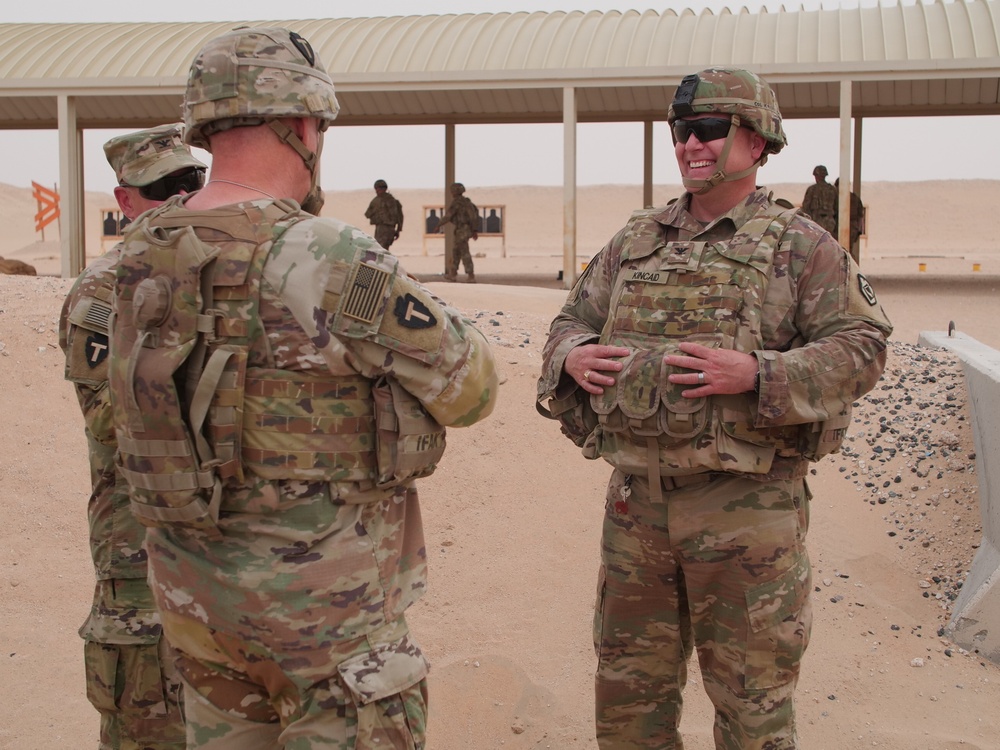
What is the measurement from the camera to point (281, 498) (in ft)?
6.60

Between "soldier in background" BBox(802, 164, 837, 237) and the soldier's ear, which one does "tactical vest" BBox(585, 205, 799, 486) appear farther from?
"soldier in background" BBox(802, 164, 837, 237)

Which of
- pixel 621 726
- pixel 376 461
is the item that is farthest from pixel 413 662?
pixel 621 726

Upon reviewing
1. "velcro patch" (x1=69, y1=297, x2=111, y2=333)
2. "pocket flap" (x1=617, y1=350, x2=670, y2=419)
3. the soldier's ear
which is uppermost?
the soldier's ear

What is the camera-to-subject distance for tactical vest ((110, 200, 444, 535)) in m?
1.95

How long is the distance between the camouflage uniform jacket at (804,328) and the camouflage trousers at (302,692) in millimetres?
1146

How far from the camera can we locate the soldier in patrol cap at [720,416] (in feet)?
8.79

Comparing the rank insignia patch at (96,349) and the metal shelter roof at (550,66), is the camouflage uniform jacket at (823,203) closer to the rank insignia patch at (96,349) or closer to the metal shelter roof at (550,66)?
the metal shelter roof at (550,66)

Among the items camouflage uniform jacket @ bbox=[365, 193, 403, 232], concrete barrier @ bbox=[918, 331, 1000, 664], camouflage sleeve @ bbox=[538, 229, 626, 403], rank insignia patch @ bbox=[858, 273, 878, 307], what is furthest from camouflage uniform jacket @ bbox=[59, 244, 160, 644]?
camouflage uniform jacket @ bbox=[365, 193, 403, 232]

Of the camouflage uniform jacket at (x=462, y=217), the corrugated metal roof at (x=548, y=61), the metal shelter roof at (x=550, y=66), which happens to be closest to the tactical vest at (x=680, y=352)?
the metal shelter roof at (x=550, y=66)

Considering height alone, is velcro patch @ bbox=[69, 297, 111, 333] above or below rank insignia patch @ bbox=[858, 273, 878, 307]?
below

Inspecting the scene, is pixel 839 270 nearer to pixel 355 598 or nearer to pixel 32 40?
pixel 355 598

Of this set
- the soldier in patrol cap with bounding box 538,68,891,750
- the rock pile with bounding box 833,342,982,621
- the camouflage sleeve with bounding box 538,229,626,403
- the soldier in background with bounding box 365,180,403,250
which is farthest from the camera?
the soldier in background with bounding box 365,180,403,250

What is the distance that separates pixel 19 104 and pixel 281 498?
16.9 metres

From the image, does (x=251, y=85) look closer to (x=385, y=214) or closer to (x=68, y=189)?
(x=68, y=189)
